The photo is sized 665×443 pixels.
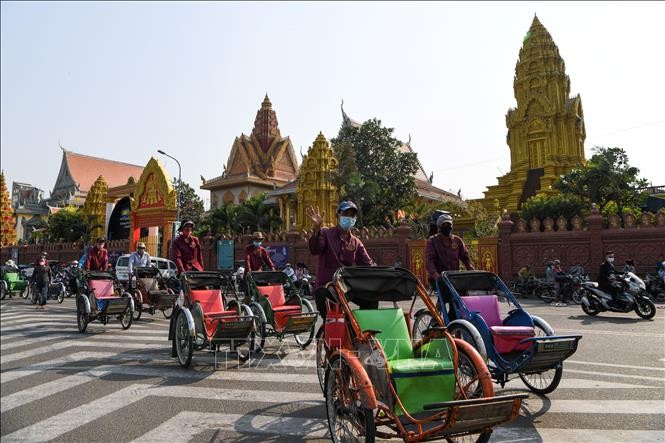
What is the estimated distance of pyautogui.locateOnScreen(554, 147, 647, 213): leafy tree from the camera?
2411 centimetres

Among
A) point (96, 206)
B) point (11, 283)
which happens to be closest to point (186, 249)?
point (11, 283)

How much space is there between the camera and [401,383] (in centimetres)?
306

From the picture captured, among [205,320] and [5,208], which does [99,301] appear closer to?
[205,320]

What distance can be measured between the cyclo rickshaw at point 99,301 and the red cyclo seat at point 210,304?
10.5ft

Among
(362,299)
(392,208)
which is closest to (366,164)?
(392,208)

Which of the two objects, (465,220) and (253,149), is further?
(253,149)

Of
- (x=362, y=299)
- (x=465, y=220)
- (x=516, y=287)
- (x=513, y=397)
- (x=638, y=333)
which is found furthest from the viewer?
(x=465, y=220)

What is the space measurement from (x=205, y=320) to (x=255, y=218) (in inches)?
1109

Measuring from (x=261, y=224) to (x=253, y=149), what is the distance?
21536 millimetres

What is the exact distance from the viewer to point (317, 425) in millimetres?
3938

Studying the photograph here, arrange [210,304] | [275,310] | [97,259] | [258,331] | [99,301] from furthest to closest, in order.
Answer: [97,259] < [99,301] < [275,310] < [258,331] < [210,304]

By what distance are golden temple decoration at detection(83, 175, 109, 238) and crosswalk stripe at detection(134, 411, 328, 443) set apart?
127 ft

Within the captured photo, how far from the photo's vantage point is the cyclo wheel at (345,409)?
293 centimetres

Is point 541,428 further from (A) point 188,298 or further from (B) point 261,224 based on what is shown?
(B) point 261,224
